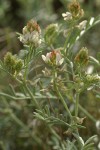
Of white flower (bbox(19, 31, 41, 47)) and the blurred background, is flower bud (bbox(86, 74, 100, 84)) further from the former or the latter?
the blurred background

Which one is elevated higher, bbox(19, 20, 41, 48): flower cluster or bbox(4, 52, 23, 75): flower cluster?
bbox(19, 20, 41, 48): flower cluster

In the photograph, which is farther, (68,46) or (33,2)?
(33,2)

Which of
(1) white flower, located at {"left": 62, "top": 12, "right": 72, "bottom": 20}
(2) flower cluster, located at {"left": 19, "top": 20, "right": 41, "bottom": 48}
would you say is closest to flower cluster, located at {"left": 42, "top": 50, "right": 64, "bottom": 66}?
(2) flower cluster, located at {"left": 19, "top": 20, "right": 41, "bottom": 48}

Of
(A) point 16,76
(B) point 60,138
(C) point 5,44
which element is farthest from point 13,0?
(A) point 16,76

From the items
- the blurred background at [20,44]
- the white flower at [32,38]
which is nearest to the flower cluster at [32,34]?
the white flower at [32,38]

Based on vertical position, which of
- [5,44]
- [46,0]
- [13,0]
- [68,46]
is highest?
[13,0]

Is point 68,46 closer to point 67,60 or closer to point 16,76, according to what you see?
point 67,60

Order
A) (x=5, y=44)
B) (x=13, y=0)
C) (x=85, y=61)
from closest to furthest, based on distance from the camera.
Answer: (x=85, y=61), (x=5, y=44), (x=13, y=0)
